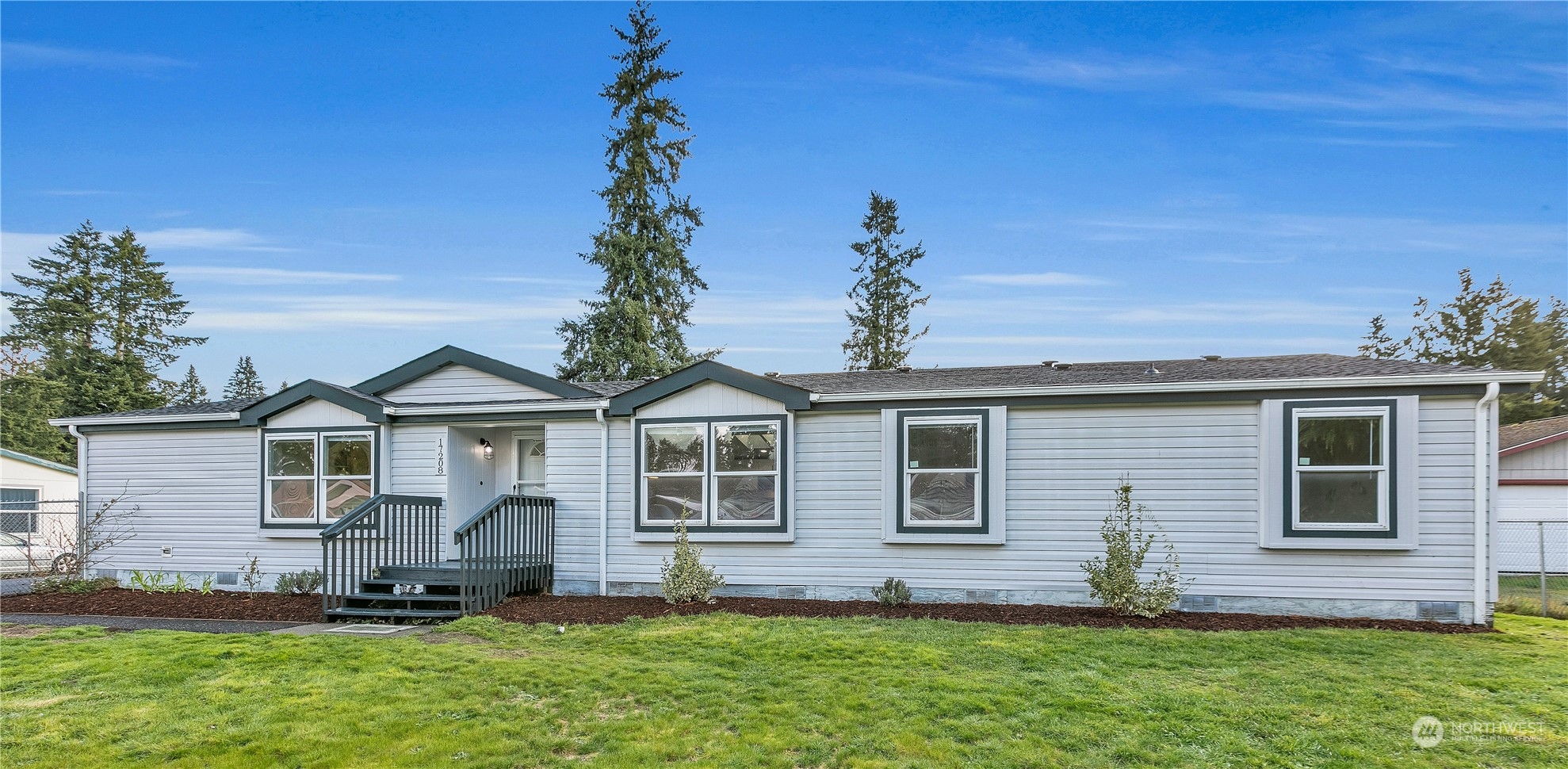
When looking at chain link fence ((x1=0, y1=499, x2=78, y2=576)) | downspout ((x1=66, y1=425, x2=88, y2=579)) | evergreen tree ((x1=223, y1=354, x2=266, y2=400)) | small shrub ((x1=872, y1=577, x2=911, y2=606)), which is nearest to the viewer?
small shrub ((x1=872, y1=577, x2=911, y2=606))

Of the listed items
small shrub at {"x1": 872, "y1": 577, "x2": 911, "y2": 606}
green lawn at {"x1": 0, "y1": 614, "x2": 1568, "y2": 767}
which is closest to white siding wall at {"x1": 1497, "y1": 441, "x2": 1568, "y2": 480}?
green lawn at {"x1": 0, "y1": 614, "x2": 1568, "y2": 767}

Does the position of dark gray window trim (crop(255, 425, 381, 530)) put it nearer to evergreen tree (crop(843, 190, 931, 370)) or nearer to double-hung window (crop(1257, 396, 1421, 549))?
double-hung window (crop(1257, 396, 1421, 549))

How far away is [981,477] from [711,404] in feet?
11.3

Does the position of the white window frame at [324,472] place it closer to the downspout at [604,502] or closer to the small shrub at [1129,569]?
the downspout at [604,502]

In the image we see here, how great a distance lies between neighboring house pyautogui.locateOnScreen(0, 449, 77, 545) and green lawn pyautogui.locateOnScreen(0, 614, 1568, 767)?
13.8m

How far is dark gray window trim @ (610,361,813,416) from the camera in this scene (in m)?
10.9

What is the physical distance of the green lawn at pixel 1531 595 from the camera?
1105 centimetres

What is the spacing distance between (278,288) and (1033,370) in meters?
16.8

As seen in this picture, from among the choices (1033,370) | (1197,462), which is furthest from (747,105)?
(1197,462)

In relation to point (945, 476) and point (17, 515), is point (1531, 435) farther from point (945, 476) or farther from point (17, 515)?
point (17, 515)

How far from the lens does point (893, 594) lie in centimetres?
1036

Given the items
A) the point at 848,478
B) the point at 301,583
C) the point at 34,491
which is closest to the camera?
the point at 848,478

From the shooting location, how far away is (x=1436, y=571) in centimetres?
927

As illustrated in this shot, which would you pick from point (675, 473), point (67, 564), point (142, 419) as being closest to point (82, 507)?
point (67, 564)
